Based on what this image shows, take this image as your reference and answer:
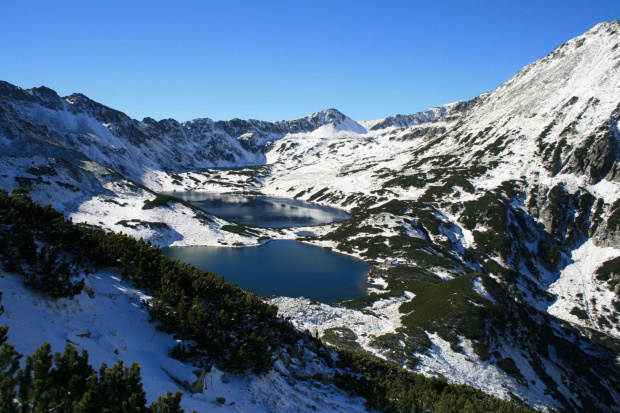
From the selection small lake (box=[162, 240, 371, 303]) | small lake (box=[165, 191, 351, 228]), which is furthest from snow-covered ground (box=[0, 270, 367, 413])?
small lake (box=[165, 191, 351, 228])

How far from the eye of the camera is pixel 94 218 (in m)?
84.0

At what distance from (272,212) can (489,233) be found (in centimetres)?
9189

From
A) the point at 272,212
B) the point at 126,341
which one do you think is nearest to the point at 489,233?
the point at 272,212

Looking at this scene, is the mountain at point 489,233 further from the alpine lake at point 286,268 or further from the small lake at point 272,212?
the small lake at point 272,212

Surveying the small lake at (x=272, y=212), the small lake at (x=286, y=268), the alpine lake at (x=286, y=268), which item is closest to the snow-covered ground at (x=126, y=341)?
the alpine lake at (x=286, y=268)

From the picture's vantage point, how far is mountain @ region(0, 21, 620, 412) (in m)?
40.2

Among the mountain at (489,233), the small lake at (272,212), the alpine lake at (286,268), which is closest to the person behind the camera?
the mountain at (489,233)

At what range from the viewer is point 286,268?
7256 centimetres

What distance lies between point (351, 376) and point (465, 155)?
178935 millimetres

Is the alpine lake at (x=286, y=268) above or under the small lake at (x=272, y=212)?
under

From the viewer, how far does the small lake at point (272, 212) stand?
13412 cm

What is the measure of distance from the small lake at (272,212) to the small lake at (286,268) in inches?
1571

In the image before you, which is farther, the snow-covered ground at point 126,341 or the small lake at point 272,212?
the small lake at point 272,212

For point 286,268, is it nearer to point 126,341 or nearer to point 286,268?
point 286,268
